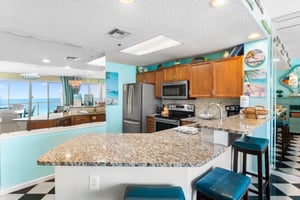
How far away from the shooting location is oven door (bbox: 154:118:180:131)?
12.0 feet

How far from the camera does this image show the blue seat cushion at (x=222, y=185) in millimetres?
1134

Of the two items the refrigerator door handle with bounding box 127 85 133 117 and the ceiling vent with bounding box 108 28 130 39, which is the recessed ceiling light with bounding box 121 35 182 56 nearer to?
the ceiling vent with bounding box 108 28 130 39

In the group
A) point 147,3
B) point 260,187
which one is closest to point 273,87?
point 260,187

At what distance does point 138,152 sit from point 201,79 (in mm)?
2689

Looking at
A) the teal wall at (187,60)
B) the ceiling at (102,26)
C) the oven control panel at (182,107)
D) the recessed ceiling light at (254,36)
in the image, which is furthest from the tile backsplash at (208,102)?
the recessed ceiling light at (254,36)

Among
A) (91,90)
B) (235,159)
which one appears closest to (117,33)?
(91,90)

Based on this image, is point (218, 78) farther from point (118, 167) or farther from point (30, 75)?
point (30, 75)

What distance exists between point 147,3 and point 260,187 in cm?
232

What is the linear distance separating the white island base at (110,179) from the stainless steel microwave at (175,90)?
2.70m

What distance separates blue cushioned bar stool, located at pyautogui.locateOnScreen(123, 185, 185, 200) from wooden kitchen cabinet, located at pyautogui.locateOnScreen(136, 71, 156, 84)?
3.69 meters

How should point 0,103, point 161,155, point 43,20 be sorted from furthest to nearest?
point 0,103 → point 43,20 → point 161,155

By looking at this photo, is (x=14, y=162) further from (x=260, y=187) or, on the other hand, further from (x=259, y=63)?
(x=259, y=63)

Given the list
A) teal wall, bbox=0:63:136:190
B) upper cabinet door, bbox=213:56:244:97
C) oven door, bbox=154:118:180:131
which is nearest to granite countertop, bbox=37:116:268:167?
teal wall, bbox=0:63:136:190

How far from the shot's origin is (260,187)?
1808 mm
